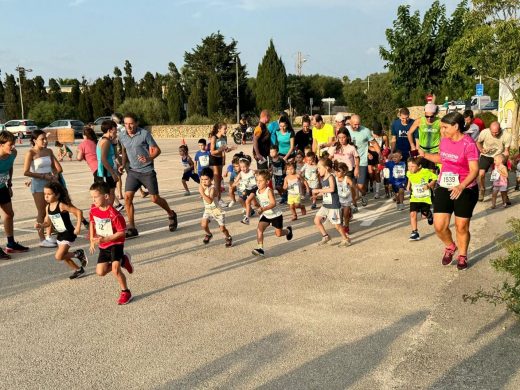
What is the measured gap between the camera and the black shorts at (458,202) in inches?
230

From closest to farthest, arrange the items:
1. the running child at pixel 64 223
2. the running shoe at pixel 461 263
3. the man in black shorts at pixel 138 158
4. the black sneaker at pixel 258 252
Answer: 1. the running shoe at pixel 461 263
2. the running child at pixel 64 223
3. the black sneaker at pixel 258 252
4. the man in black shorts at pixel 138 158

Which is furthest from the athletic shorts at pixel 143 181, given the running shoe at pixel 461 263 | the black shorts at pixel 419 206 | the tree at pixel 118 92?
the tree at pixel 118 92

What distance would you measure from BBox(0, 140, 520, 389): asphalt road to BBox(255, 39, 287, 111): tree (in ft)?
154

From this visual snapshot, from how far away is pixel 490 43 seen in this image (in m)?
16.2

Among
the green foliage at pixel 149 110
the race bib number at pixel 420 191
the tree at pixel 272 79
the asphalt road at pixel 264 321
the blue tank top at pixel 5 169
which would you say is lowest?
the asphalt road at pixel 264 321

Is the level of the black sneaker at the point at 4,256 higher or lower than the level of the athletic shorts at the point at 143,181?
lower

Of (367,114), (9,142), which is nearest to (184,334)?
(9,142)

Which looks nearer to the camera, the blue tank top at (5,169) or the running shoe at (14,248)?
the blue tank top at (5,169)

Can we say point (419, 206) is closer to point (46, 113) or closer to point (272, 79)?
point (272, 79)

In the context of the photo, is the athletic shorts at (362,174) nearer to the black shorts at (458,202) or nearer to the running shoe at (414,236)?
the running shoe at (414,236)

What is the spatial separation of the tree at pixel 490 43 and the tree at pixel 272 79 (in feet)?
120

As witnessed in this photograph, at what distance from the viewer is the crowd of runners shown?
19.1 ft

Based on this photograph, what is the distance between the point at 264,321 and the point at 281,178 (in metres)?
6.11

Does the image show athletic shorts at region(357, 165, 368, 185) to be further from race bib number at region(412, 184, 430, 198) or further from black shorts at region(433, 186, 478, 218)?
black shorts at region(433, 186, 478, 218)
